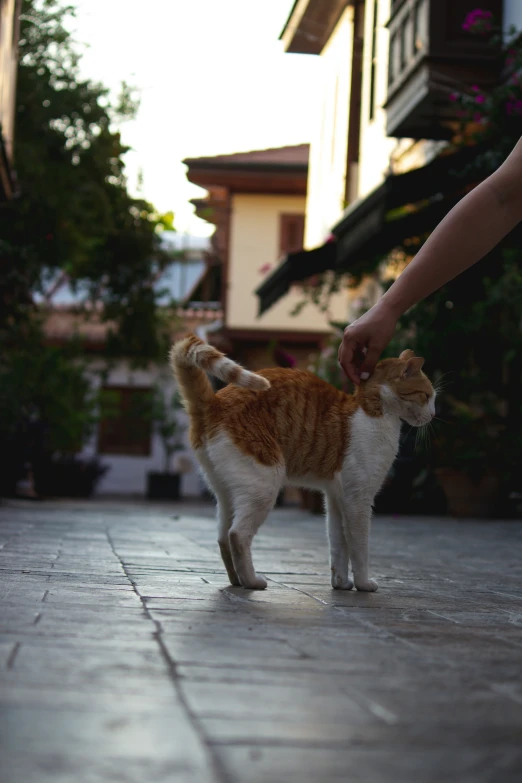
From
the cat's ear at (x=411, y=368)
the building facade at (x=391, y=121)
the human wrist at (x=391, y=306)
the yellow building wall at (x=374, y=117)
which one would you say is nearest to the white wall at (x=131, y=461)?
the building facade at (x=391, y=121)

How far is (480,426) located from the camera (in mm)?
12312

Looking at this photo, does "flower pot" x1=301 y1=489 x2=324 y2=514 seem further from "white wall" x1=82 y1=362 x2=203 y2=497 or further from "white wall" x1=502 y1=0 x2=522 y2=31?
"white wall" x1=82 y1=362 x2=203 y2=497

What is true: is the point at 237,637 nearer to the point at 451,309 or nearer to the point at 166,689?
the point at 166,689

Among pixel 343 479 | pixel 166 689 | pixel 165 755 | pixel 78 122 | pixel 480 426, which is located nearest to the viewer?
pixel 165 755

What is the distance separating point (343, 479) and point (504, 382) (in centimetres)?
853

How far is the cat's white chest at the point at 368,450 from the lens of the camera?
4.58m

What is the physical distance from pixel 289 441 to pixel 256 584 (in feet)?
1.91

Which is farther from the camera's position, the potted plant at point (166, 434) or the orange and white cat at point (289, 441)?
the potted plant at point (166, 434)

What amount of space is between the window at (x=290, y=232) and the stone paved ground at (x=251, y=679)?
24171 millimetres

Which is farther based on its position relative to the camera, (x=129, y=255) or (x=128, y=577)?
(x=129, y=255)

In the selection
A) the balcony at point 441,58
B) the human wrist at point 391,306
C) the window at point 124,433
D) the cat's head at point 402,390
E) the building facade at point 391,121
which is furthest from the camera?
the window at point 124,433

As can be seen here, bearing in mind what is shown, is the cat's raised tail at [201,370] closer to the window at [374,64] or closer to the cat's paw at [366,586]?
the cat's paw at [366,586]

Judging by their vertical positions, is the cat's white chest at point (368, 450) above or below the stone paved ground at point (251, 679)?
above

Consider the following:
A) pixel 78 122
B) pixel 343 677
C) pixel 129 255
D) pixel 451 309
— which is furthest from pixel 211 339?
pixel 343 677
